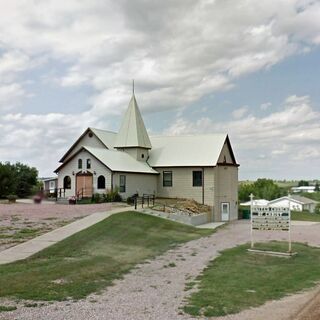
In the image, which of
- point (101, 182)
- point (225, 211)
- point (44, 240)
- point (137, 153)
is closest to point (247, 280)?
point (44, 240)

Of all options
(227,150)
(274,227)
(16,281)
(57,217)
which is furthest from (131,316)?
(227,150)

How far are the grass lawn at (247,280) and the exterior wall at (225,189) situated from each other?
21465 mm

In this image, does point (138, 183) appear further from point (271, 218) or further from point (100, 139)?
point (271, 218)

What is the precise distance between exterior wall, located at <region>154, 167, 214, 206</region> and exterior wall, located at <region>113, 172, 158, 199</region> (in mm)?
951

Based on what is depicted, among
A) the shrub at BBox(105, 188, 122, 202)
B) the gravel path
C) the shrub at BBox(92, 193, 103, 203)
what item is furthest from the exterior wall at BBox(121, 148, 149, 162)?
the gravel path

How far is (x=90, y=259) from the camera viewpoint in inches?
662

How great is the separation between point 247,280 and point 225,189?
3035 cm

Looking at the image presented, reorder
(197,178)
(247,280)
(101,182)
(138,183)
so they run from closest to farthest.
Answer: (247,280) → (101,182) → (138,183) → (197,178)

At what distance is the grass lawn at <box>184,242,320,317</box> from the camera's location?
1106 cm

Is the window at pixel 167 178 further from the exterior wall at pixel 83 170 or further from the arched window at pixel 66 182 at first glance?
the arched window at pixel 66 182

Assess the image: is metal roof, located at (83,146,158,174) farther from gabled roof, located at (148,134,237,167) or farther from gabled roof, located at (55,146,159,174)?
gabled roof, located at (148,134,237,167)

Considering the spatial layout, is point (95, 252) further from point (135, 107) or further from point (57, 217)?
point (135, 107)

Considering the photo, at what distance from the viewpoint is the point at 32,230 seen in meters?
22.4

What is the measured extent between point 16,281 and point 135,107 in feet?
120
